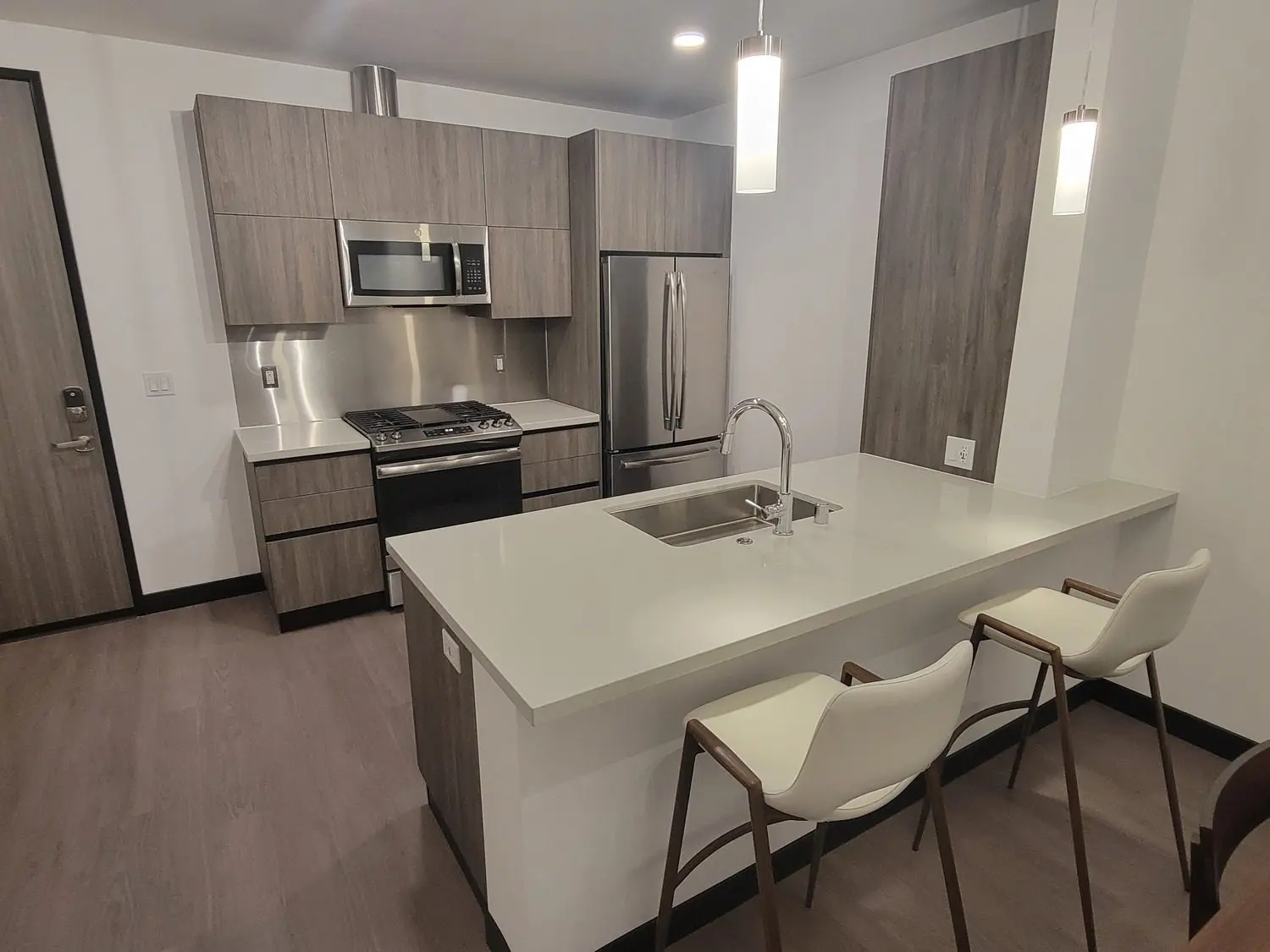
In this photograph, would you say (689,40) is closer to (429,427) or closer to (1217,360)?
(429,427)

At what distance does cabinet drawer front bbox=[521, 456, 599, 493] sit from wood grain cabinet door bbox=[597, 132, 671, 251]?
1.15 meters

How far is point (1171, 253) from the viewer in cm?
240

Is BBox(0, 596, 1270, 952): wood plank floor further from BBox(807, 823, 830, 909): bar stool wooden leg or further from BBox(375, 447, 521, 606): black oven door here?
BBox(375, 447, 521, 606): black oven door

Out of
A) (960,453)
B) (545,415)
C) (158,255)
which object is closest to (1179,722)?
(960,453)

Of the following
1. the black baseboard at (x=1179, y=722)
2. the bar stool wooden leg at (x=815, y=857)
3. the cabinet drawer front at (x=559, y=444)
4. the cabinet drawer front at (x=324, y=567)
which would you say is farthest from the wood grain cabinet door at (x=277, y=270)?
the black baseboard at (x=1179, y=722)

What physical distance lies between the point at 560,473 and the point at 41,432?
7.83 feet

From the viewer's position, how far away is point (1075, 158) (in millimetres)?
1807

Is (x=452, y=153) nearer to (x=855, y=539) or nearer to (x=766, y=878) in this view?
(x=855, y=539)

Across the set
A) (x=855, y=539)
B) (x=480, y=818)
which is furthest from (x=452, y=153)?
(x=480, y=818)

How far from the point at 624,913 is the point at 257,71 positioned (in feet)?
12.4

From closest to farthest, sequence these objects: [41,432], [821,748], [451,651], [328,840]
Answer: [821,748], [451,651], [328,840], [41,432]

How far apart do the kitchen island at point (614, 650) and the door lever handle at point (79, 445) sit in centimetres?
235

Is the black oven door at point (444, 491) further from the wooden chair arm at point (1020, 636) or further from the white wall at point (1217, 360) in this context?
the white wall at point (1217, 360)

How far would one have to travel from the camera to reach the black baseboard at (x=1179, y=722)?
245cm
